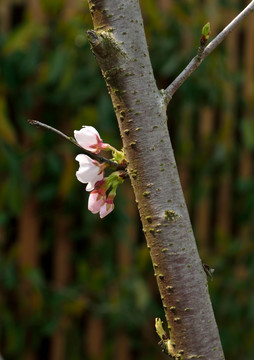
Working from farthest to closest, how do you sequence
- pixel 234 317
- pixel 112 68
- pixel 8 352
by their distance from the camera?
pixel 234 317 < pixel 8 352 < pixel 112 68

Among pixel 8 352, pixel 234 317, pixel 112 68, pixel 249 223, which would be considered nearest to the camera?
pixel 112 68

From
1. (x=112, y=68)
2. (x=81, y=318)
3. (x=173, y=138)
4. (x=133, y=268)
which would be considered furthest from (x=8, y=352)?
(x=112, y=68)

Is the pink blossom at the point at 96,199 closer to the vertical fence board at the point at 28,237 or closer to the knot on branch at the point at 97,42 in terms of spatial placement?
the knot on branch at the point at 97,42

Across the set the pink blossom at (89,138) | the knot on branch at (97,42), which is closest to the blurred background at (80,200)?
the pink blossom at (89,138)

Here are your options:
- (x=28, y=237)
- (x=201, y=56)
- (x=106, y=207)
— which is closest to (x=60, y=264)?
(x=28, y=237)

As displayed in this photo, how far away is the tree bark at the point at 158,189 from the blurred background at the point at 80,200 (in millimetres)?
1171

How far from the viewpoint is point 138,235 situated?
7.64 ft

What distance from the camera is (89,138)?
67 centimetres

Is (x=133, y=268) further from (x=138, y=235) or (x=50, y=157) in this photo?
(x=50, y=157)

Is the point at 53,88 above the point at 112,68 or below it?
above

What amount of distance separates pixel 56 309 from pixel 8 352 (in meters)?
0.20

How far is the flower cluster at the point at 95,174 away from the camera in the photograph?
0.64m

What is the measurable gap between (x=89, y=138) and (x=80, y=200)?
136 cm

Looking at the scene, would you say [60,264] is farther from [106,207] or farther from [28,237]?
[106,207]
